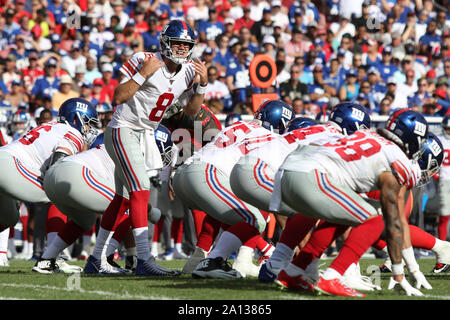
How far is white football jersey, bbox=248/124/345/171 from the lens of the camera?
22.2 ft

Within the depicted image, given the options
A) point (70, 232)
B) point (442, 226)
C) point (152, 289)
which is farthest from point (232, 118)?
point (152, 289)

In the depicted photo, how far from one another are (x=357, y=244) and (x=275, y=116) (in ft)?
8.53

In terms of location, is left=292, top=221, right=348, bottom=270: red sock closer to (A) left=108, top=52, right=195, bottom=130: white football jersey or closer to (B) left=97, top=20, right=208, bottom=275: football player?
(B) left=97, top=20, right=208, bottom=275: football player

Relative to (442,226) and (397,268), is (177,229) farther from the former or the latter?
(397,268)

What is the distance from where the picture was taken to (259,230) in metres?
6.95

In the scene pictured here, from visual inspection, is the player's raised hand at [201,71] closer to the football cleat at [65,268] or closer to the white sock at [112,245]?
the white sock at [112,245]

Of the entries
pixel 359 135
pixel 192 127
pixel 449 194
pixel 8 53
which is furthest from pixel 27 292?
pixel 8 53

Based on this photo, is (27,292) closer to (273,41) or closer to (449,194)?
(449,194)

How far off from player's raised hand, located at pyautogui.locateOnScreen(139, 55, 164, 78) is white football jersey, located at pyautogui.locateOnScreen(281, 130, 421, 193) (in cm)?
162

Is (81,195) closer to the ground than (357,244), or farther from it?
closer to the ground

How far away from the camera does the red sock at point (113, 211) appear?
7449 millimetres

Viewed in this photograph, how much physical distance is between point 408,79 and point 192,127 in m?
6.88

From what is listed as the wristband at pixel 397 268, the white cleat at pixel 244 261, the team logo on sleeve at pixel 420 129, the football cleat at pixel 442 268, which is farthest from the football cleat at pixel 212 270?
the football cleat at pixel 442 268

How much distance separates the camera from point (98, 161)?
767 centimetres
